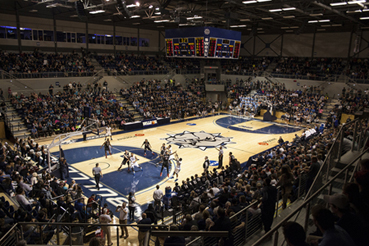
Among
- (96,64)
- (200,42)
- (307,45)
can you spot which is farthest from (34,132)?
(307,45)

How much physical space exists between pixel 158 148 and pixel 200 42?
11.1m

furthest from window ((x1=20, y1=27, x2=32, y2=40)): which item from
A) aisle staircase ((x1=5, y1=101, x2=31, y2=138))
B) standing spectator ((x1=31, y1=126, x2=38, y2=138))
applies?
standing spectator ((x1=31, y1=126, x2=38, y2=138))

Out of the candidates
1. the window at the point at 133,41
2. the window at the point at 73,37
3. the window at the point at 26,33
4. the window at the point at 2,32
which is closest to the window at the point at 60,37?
the window at the point at 73,37

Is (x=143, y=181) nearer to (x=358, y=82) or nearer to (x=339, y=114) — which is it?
(x=339, y=114)

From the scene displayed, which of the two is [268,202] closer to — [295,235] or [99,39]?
[295,235]

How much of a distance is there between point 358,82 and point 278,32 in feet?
54.4

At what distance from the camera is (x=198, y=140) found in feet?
78.8

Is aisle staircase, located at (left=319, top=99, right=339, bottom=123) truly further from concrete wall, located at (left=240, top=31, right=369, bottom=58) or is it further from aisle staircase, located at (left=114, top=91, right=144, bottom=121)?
aisle staircase, located at (left=114, top=91, right=144, bottom=121)

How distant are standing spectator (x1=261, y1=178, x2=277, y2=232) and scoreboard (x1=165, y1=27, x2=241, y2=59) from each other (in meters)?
21.6

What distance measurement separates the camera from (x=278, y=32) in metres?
44.6

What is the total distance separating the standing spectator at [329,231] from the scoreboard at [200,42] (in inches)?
945

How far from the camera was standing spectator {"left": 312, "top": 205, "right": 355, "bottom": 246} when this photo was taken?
9.77ft

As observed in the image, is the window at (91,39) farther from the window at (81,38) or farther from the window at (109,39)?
the window at (109,39)

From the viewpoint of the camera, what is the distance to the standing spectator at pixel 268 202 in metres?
5.87
